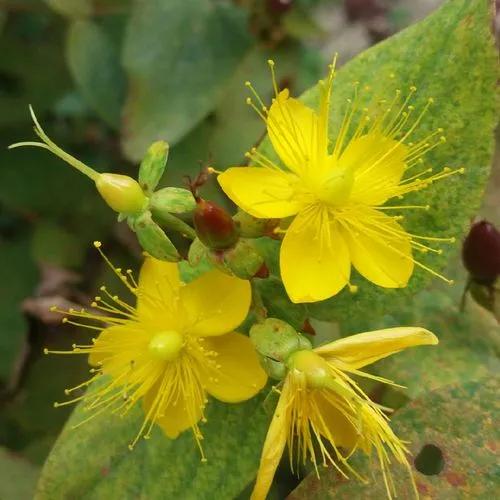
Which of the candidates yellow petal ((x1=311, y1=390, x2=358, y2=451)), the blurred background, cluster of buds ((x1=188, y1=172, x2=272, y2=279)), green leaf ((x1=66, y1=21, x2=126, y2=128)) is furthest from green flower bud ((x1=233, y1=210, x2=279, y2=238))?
green leaf ((x1=66, y1=21, x2=126, y2=128))

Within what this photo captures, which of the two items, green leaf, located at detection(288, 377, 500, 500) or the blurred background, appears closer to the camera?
green leaf, located at detection(288, 377, 500, 500)

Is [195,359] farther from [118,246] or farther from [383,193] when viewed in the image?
[118,246]

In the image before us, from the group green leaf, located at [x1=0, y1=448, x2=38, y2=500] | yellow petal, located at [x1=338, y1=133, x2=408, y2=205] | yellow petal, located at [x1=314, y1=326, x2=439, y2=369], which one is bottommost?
green leaf, located at [x1=0, y1=448, x2=38, y2=500]

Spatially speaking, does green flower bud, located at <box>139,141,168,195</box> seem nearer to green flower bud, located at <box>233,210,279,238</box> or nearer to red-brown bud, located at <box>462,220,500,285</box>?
green flower bud, located at <box>233,210,279,238</box>

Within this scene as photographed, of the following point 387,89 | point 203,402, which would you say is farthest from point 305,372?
point 387,89

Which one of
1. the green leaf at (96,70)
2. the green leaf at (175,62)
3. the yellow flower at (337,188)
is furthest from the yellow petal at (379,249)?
the green leaf at (96,70)

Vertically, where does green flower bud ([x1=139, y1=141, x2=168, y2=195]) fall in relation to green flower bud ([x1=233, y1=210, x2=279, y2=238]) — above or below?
above
